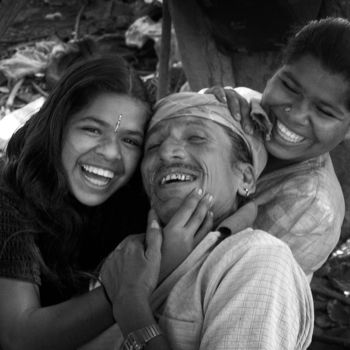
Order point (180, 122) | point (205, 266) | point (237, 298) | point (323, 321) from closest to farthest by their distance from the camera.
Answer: point (237, 298), point (205, 266), point (180, 122), point (323, 321)

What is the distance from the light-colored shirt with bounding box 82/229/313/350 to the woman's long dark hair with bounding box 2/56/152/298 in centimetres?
54

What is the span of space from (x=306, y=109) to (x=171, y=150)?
0.58 m

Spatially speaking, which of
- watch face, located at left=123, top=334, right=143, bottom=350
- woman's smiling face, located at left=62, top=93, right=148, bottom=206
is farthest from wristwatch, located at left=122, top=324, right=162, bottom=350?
woman's smiling face, located at left=62, top=93, right=148, bottom=206

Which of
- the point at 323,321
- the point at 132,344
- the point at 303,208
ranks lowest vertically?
the point at 323,321

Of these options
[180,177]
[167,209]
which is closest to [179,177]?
[180,177]

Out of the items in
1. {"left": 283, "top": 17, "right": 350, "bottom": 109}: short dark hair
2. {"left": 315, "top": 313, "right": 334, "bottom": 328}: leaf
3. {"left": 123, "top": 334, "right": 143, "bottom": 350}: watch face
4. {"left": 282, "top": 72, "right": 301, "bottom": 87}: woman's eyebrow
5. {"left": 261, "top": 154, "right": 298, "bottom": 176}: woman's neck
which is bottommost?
{"left": 315, "top": 313, "right": 334, "bottom": 328}: leaf

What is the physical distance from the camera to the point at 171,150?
6.83 feet

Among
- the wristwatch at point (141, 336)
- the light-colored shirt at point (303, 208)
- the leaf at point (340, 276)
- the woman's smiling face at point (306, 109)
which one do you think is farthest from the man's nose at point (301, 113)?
the leaf at point (340, 276)

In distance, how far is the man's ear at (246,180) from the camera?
2.19 metres

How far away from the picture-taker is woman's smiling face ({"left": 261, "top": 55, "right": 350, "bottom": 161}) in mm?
2279

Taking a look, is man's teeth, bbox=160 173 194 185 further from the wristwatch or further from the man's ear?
the wristwatch

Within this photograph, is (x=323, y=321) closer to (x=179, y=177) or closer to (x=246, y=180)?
(x=246, y=180)

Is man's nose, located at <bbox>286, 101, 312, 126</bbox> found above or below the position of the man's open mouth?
above

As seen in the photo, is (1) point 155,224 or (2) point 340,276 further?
(2) point 340,276
